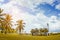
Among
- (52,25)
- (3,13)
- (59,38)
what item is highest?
(3,13)

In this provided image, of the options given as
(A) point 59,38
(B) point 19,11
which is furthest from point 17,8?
(A) point 59,38

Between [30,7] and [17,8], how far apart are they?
114cm

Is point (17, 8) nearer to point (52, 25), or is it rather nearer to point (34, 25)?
point (34, 25)

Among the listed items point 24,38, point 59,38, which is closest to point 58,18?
point 59,38

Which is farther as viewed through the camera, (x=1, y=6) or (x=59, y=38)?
(x=59, y=38)

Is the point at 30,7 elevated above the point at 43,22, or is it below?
above

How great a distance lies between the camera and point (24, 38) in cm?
1543

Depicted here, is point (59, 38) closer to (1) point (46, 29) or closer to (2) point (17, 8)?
(1) point (46, 29)

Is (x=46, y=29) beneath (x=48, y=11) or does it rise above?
beneath

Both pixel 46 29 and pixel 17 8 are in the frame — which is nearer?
pixel 17 8

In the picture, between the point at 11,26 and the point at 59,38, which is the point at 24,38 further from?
the point at 59,38

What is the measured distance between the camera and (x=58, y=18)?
15.5 metres

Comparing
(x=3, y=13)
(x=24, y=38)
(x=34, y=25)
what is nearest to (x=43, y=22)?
(x=34, y=25)

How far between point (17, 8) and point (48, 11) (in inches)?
108
